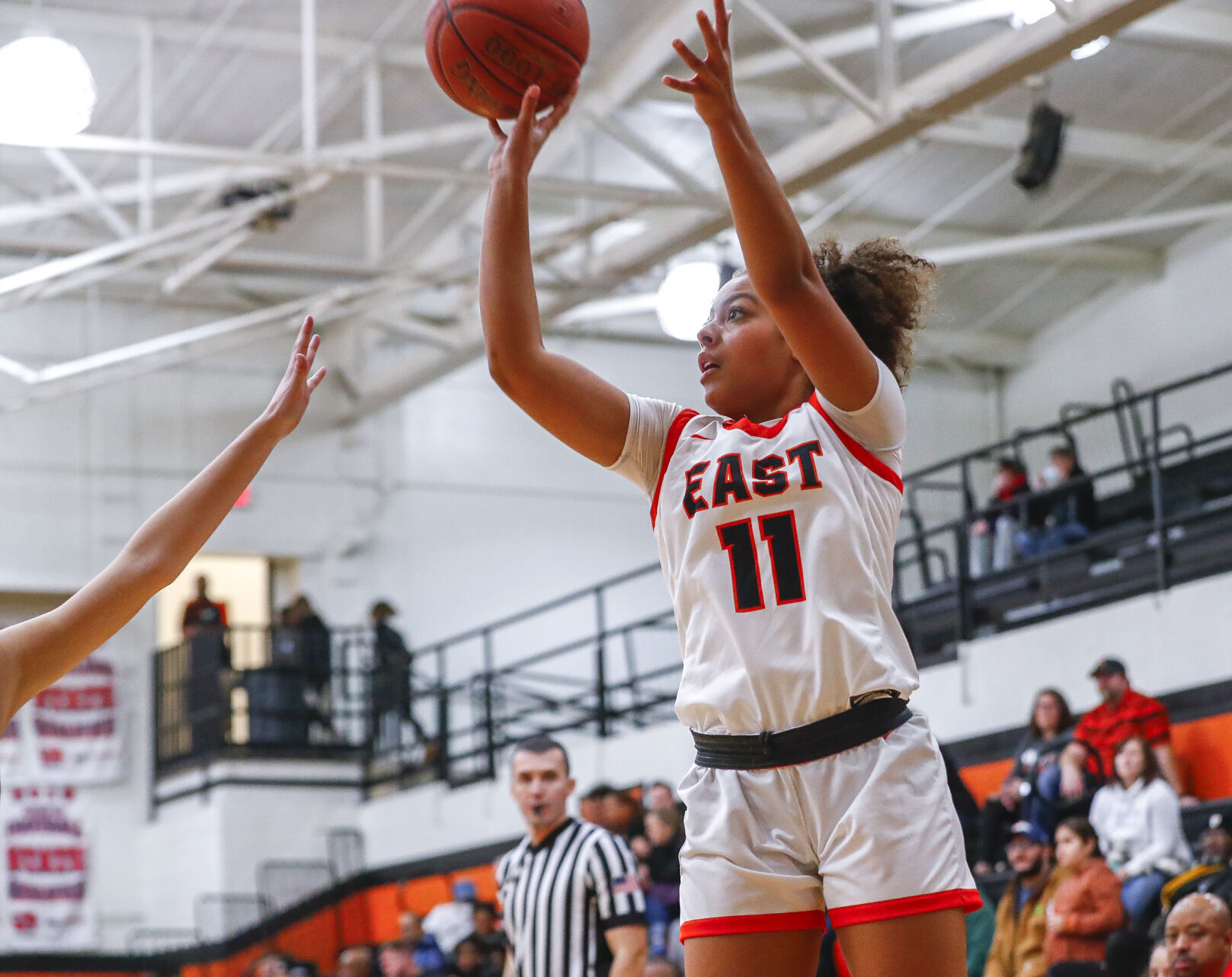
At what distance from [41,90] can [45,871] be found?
8.21m

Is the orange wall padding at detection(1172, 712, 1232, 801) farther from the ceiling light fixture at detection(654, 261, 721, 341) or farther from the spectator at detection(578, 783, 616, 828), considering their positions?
the ceiling light fixture at detection(654, 261, 721, 341)

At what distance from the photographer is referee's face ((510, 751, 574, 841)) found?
5742mm

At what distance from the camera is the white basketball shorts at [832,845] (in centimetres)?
290

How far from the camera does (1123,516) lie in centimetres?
1396

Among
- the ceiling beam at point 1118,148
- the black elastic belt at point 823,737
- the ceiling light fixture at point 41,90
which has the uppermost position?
the ceiling beam at point 1118,148

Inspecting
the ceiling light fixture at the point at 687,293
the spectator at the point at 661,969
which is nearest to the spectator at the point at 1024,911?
the spectator at the point at 661,969

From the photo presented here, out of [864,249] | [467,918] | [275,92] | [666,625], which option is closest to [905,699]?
[864,249]

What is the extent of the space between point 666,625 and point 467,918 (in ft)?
17.2

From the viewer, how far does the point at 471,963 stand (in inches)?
431

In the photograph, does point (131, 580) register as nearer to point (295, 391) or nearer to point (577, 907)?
point (295, 391)

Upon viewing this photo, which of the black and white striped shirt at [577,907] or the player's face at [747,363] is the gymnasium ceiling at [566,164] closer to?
the black and white striped shirt at [577,907]

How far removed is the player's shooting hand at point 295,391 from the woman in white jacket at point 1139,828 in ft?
20.7

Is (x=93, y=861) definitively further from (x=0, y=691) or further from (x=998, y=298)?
(x=0, y=691)

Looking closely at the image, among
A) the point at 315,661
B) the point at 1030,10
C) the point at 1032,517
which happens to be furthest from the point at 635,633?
the point at 1030,10
